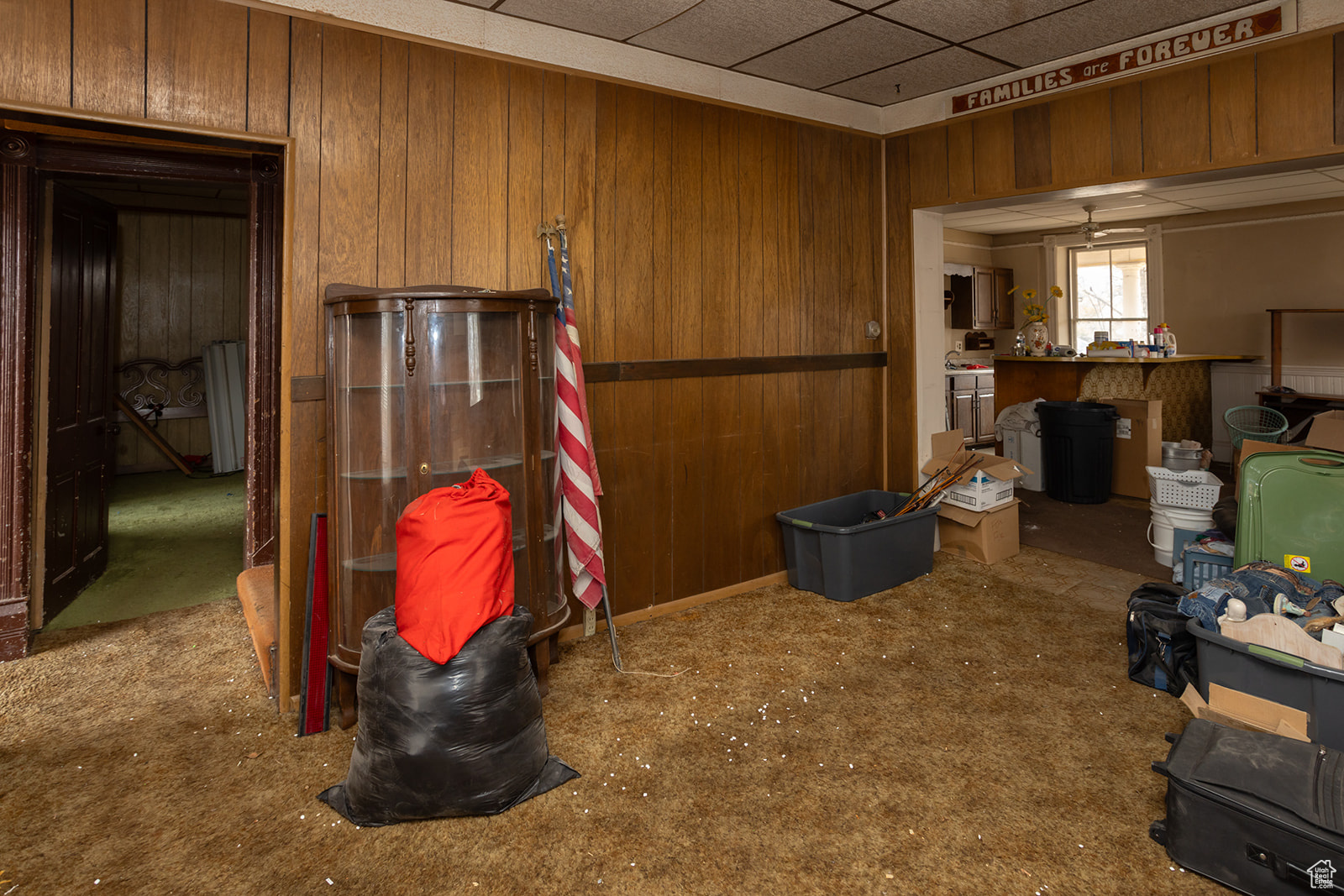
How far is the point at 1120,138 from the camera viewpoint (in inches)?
133

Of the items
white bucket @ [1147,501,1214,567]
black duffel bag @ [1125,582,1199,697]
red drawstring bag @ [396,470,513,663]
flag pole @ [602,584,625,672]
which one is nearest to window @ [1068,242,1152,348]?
Result: white bucket @ [1147,501,1214,567]

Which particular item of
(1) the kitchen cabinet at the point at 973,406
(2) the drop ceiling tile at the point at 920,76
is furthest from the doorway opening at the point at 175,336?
(1) the kitchen cabinet at the point at 973,406

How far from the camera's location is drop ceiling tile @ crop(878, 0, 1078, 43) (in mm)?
2928

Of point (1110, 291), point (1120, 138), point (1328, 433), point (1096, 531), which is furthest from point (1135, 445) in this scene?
point (1110, 291)

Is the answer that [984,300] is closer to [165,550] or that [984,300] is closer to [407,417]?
[407,417]

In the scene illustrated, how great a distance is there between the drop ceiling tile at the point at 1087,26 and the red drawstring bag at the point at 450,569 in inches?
119

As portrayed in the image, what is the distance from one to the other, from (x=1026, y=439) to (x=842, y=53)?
144 inches

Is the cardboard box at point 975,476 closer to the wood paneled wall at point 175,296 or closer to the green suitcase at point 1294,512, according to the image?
the green suitcase at point 1294,512

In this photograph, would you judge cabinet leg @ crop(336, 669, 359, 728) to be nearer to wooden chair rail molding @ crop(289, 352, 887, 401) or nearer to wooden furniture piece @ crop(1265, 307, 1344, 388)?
wooden chair rail molding @ crop(289, 352, 887, 401)

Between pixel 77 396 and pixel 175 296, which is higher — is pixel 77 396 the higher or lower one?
the lower one

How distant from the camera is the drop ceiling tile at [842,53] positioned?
3.20 m

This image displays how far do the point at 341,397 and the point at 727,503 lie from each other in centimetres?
193

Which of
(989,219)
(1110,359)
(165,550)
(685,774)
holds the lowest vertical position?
(685,774)

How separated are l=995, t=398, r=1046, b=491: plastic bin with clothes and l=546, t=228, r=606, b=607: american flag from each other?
4328 mm
